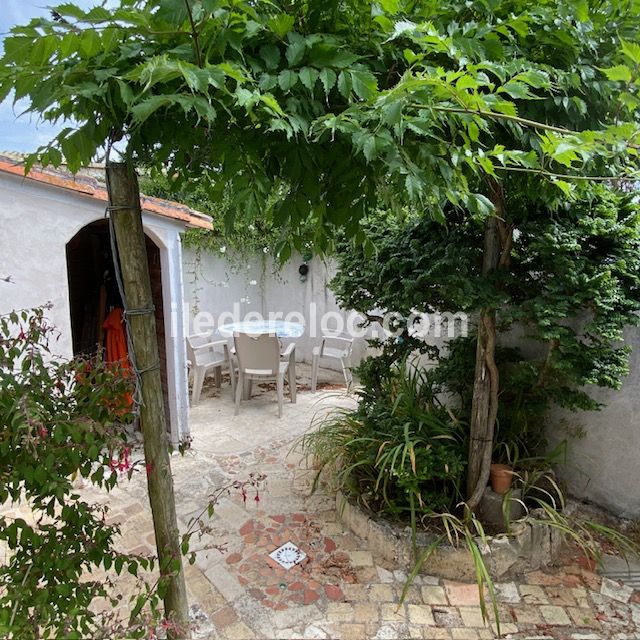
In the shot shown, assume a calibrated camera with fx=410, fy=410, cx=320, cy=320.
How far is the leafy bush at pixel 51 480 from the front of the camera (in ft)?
3.73

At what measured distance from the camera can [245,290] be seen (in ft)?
27.6

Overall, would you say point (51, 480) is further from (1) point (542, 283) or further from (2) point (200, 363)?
(2) point (200, 363)

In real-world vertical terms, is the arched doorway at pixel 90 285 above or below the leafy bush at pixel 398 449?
above

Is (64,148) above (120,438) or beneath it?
above

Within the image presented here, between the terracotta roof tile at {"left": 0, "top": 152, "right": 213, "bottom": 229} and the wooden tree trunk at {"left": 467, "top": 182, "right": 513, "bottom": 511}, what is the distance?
8.11 ft

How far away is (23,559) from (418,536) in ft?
A: 7.15

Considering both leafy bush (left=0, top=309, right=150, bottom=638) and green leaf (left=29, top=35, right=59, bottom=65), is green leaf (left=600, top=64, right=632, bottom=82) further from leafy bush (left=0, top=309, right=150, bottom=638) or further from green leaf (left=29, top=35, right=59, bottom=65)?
leafy bush (left=0, top=309, right=150, bottom=638)

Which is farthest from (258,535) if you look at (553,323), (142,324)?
(553,323)

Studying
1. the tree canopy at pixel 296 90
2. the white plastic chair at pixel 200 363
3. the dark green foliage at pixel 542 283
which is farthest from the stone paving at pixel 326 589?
the white plastic chair at pixel 200 363

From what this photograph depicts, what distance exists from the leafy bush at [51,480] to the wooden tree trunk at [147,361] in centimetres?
12

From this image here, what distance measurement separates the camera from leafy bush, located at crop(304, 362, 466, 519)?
8.91 ft

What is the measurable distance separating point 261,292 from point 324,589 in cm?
673

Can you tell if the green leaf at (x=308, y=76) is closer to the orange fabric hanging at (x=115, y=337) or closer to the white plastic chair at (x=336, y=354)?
the orange fabric hanging at (x=115, y=337)

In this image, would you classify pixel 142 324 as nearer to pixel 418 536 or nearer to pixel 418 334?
pixel 418 536
